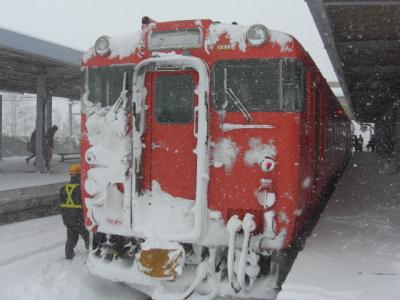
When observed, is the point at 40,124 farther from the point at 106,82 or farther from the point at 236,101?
the point at 236,101

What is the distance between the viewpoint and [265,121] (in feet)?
16.5

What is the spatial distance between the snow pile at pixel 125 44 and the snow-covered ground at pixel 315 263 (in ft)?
9.11

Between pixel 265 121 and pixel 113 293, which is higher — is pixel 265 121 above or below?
above

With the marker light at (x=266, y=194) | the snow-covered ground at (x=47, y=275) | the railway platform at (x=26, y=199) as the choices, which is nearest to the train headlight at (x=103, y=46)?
the marker light at (x=266, y=194)

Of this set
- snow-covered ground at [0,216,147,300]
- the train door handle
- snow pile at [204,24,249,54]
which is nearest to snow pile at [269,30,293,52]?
snow pile at [204,24,249,54]

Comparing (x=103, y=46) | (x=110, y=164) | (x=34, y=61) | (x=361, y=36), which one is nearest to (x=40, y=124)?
(x=34, y=61)

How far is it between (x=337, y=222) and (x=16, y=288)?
4.53 meters

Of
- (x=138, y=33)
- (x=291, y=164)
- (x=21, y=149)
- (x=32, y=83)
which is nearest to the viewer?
(x=291, y=164)

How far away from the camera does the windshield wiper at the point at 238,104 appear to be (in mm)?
5074

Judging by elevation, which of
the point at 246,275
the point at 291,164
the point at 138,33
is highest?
the point at 138,33

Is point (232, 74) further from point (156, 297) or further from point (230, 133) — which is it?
point (156, 297)

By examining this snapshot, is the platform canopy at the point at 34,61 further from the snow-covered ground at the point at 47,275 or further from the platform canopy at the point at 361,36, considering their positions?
the platform canopy at the point at 361,36

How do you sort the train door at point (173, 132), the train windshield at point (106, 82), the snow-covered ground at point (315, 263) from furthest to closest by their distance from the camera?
the train windshield at point (106, 82)
the train door at point (173, 132)
the snow-covered ground at point (315, 263)

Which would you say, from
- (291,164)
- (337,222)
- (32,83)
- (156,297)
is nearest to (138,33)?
(291,164)
